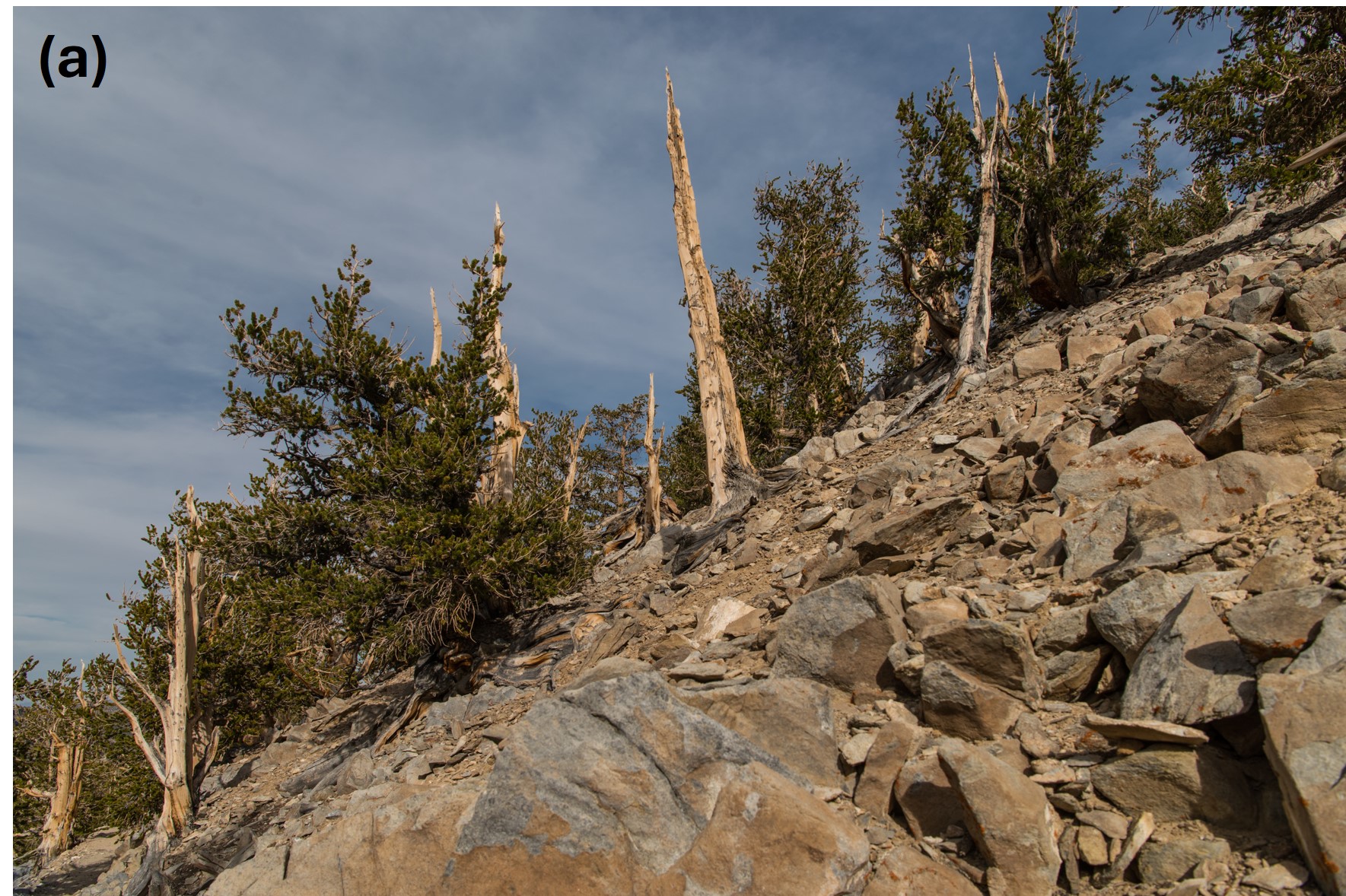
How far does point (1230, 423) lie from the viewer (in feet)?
19.1

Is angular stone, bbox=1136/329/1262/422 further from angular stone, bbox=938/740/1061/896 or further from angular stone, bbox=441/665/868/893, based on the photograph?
angular stone, bbox=441/665/868/893

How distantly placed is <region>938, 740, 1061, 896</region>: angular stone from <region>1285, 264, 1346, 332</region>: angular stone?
5.87 meters

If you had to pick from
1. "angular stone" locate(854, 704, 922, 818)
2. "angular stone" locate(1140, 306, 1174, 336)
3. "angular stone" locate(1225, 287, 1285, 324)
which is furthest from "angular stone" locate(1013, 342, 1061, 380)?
"angular stone" locate(854, 704, 922, 818)

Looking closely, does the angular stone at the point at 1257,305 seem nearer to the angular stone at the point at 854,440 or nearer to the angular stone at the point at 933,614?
the angular stone at the point at 933,614

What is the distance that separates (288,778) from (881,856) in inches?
447

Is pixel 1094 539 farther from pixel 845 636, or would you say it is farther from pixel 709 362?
Result: pixel 709 362

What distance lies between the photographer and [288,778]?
466 inches

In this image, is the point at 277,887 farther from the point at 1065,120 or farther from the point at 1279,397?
the point at 1065,120

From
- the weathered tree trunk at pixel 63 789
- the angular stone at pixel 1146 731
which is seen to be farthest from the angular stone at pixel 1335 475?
the weathered tree trunk at pixel 63 789

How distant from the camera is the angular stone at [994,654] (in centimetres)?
455

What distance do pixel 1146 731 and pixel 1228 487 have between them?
8.28 feet

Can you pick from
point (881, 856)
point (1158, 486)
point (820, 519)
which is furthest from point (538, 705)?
point (820, 519)

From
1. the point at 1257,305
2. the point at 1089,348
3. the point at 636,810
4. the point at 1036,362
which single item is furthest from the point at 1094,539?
the point at 1036,362

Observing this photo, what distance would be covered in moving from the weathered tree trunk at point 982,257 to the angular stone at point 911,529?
7.02 m
